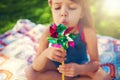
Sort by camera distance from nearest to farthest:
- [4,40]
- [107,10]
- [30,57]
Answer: [30,57]
[4,40]
[107,10]

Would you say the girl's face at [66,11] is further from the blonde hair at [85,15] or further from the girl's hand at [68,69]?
the girl's hand at [68,69]

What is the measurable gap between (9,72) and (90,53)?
497 millimetres

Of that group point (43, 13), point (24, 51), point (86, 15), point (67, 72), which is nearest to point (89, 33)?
point (86, 15)

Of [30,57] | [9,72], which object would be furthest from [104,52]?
[9,72]

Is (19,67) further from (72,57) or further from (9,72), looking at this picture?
(72,57)

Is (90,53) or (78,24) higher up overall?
(78,24)

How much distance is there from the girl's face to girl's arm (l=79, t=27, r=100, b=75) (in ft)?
0.26

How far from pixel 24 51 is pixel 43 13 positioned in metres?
0.72

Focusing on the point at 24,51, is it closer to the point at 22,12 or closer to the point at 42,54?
the point at 42,54

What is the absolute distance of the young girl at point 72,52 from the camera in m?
1.42

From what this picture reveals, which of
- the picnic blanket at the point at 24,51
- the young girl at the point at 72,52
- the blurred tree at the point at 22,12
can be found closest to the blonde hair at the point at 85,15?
the young girl at the point at 72,52

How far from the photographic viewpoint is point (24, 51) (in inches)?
80.0

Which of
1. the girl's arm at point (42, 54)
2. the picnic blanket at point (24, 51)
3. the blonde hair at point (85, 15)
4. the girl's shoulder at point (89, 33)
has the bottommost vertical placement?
the picnic blanket at point (24, 51)

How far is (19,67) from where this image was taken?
1.86 metres
